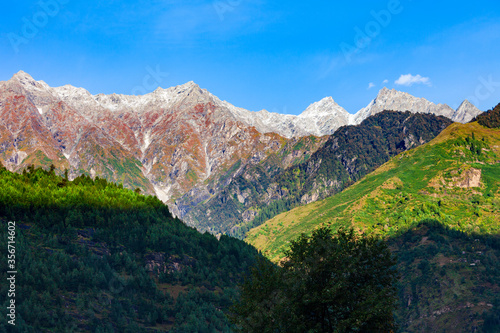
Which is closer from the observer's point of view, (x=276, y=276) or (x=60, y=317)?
(x=276, y=276)

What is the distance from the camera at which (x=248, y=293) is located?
232 ft

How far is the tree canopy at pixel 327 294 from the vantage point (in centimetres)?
5934

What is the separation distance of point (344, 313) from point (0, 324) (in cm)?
11555

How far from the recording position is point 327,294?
190 feet

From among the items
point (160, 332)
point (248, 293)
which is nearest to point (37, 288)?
point (160, 332)

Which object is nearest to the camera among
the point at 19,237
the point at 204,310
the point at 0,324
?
the point at 0,324

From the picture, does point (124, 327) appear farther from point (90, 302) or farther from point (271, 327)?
point (271, 327)

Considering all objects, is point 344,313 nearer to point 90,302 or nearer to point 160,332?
Answer: point 160,332

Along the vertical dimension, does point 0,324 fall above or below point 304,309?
above

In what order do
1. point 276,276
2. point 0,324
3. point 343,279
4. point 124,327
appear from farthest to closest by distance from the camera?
1. point 124,327
2. point 0,324
3. point 276,276
4. point 343,279

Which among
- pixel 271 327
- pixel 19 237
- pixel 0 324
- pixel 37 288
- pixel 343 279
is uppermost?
pixel 19 237

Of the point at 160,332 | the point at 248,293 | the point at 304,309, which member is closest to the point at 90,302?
the point at 160,332

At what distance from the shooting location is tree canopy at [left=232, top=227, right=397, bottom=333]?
59344mm

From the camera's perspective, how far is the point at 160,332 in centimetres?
16900
